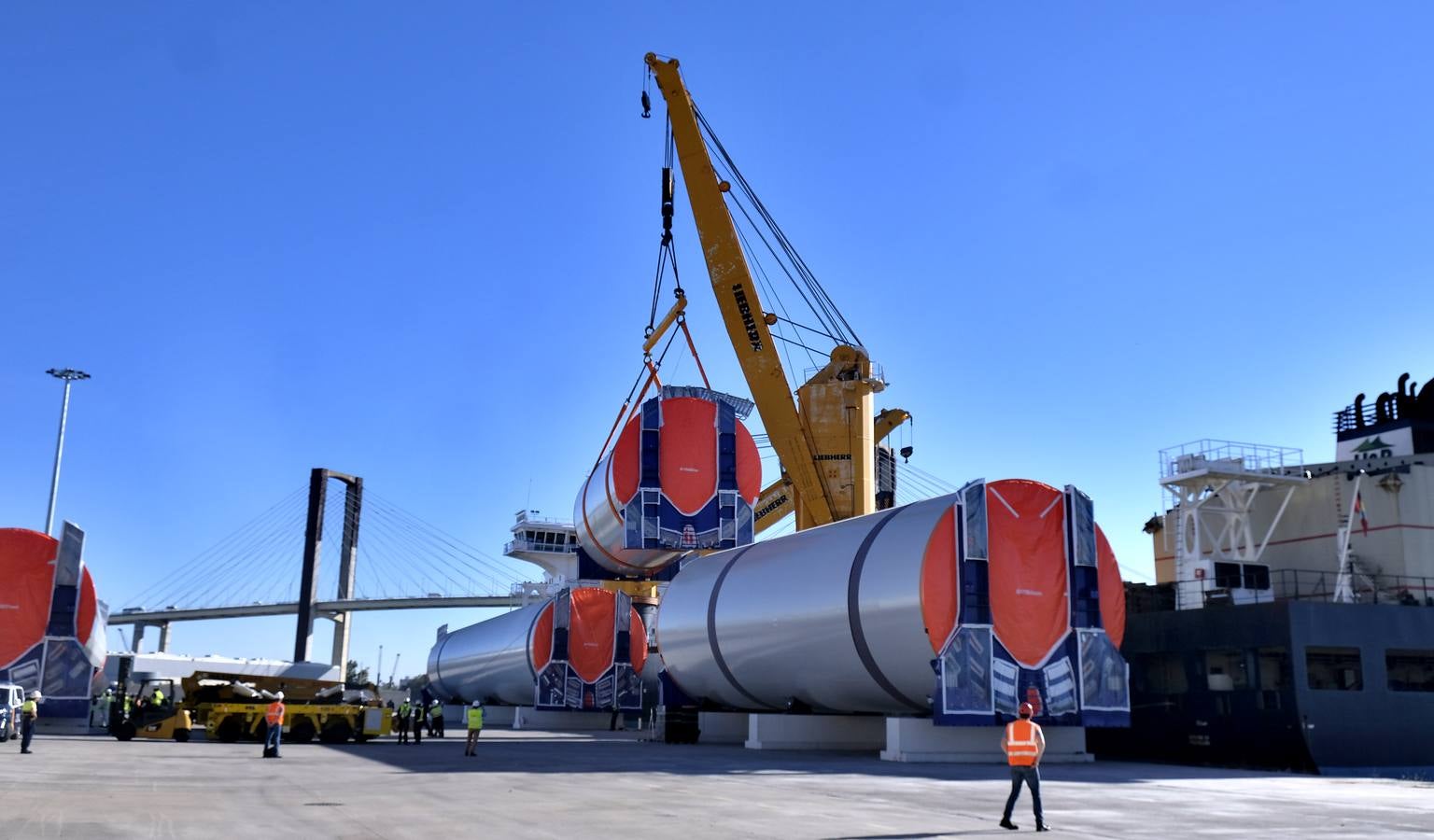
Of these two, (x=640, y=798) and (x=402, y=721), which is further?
(x=402, y=721)

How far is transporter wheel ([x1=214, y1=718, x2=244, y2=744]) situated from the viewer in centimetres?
3344

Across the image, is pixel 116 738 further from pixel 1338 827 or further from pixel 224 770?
pixel 1338 827

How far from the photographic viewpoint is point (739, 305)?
4572 centimetres

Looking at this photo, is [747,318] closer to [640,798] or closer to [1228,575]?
[1228,575]

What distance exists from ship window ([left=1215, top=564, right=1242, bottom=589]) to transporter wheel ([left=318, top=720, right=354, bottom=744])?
24.7 meters

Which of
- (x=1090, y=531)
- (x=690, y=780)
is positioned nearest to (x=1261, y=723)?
(x=1090, y=531)

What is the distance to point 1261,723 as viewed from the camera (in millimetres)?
29281

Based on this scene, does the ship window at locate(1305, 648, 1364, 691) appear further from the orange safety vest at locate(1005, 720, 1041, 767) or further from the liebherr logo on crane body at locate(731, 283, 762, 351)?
the liebherr logo on crane body at locate(731, 283, 762, 351)

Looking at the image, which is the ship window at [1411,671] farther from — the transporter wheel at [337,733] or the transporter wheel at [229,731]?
the transporter wheel at [229,731]

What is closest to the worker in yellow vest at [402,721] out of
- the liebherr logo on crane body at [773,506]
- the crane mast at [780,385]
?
the crane mast at [780,385]

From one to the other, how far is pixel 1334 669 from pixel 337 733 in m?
26.0

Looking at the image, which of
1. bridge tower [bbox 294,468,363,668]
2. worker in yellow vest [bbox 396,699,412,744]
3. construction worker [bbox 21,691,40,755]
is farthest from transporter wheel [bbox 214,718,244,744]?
bridge tower [bbox 294,468,363,668]

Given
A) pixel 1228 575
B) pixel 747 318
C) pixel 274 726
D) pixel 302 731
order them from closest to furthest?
1. pixel 274 726
2. pixel 302 731
3. pixel 1228 575
4. pixel 747 318

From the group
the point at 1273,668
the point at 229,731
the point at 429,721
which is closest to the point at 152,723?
the point at 229,731
